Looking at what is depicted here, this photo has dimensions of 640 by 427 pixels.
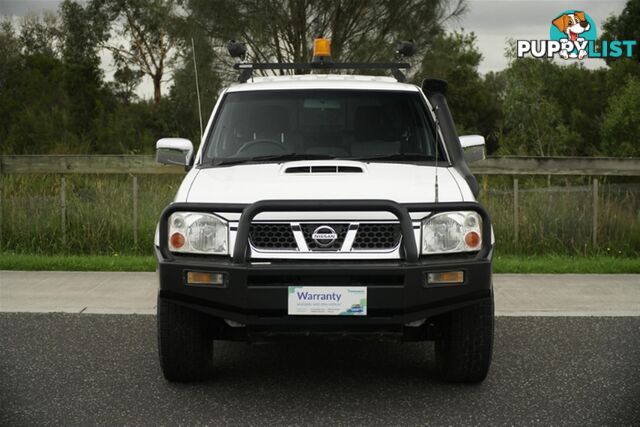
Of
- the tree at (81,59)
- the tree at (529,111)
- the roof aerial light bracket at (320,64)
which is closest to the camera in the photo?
the roof aerial light bracket at (320,64)

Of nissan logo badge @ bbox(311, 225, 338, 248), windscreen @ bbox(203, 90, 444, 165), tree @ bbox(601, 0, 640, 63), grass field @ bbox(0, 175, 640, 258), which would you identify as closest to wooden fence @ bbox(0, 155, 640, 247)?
grass field @ bbox(0, 175, 640, 258)

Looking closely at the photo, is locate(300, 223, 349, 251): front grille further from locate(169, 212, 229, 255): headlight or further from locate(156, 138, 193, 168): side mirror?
locate(156, 138, 193, 168): side mirror

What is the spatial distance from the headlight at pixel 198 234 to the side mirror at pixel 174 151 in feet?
4.23

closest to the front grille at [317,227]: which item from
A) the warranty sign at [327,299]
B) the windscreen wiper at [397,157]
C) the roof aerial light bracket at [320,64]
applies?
the warranty sign at [327,299]

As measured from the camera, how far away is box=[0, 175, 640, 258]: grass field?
1098cm

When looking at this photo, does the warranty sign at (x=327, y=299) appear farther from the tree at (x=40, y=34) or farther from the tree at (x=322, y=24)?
the tree at (x=40, y=34)

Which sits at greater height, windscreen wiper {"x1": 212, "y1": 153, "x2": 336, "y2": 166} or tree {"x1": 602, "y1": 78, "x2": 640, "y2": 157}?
tree {"x1": 602, "y1": 78, "x2": 640, "y2": 157}

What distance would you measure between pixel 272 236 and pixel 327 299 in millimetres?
433

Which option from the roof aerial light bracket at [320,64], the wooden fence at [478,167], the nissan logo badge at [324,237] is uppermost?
the roof aerial light bracket at [320,64]

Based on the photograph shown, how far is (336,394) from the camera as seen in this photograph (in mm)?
5453

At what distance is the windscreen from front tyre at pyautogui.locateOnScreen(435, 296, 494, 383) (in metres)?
1.21

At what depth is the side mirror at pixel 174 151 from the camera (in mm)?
6395

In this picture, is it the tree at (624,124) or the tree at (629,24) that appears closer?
the tree at (624,124)

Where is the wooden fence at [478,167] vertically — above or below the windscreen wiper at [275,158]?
below
